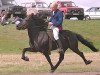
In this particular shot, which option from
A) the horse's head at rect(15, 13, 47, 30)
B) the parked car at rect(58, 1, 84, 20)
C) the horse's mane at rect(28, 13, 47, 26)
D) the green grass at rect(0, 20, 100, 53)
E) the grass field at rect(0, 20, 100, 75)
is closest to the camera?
the horse's head at rect(15, 13, 47, 30)

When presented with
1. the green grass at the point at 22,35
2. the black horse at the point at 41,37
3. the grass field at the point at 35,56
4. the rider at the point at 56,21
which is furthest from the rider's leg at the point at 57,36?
the green grass at the point at 22,35

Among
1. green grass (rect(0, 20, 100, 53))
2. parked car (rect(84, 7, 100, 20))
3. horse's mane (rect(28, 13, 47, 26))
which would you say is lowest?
parked car (rect(84, 7, 100, 20))

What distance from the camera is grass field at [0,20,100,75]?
17.7 metres

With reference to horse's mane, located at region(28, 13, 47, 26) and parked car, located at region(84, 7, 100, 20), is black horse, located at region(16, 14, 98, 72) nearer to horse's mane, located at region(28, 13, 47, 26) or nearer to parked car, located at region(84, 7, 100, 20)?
horse's mane, located at region(28, 13, 47, 26)

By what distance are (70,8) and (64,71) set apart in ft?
107

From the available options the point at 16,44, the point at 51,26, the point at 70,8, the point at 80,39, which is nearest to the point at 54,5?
the point at 51,26

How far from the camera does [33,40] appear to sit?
16.1 m

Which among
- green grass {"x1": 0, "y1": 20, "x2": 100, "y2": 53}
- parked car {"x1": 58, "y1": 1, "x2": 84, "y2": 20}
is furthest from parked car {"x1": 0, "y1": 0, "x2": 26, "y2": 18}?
green grass {"x1": 0, "y1": 20, "x2": 100, "y2": 53}

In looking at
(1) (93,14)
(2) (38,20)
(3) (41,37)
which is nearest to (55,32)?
(3) (41,37)

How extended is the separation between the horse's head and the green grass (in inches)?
384

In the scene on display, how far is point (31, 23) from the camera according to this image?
16.3m

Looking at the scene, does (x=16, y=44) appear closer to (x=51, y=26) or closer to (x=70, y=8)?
(x=51, y=26)

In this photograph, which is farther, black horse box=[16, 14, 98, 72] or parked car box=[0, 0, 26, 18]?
→ parked car box=[0, 0, 26, 18]

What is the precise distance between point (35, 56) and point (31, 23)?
23.8 ft
